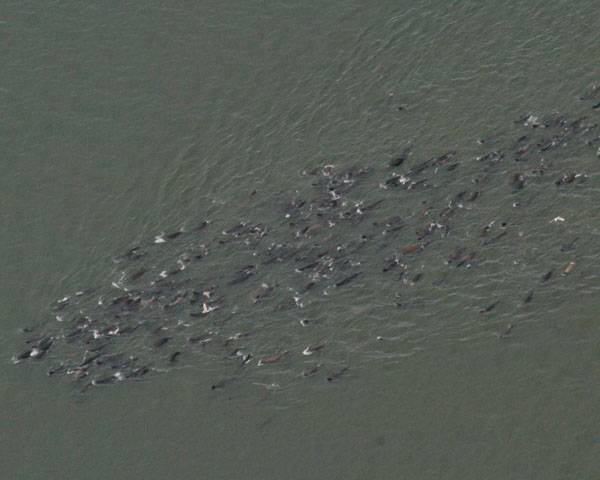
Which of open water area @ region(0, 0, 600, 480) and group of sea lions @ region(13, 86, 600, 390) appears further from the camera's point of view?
group of sea lions @ region(13, 86, 600, 390)

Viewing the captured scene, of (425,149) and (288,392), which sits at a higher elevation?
(425,149)

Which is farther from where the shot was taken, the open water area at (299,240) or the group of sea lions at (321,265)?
the group of sea lions at (321,265)

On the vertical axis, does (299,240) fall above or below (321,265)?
above

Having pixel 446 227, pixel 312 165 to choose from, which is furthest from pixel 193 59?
pixel 446 227

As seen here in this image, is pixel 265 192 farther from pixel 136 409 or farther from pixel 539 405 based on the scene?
pixel 539 405
